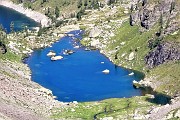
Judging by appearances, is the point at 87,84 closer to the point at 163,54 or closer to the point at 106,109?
the point at 163,54

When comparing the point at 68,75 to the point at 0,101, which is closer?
the point at 0,101

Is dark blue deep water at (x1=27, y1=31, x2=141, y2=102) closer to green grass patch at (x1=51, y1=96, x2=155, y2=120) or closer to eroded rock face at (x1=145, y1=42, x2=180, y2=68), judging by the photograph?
eroded rock face at (x1=145, y1=42, x2=180, y2=68)

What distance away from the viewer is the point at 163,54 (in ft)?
630

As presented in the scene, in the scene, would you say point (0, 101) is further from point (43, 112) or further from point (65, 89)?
point (65, 89)

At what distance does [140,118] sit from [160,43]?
228 ft

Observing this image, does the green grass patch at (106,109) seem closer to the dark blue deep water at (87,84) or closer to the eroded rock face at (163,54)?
the dark blue deep water at (87,84)

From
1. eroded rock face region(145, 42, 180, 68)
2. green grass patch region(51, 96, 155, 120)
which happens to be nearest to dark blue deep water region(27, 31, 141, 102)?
eroded rock face region(145, 42, 180, 68)

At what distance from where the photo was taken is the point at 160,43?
196750 millimetres

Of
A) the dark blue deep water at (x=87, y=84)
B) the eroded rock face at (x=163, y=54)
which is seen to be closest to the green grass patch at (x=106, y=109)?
the dark blue deep water at (x=87, y=84)

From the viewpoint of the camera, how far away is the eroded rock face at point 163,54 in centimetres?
18700

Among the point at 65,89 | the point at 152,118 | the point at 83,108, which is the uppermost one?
the point at 65,89

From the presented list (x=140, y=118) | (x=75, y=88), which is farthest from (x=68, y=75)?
(x=140, y=118)

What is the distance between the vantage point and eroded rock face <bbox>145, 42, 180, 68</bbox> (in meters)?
187

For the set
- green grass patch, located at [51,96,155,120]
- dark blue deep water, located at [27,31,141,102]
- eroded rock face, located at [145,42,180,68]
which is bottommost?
green grass patch, located at [51,96,155,120]
